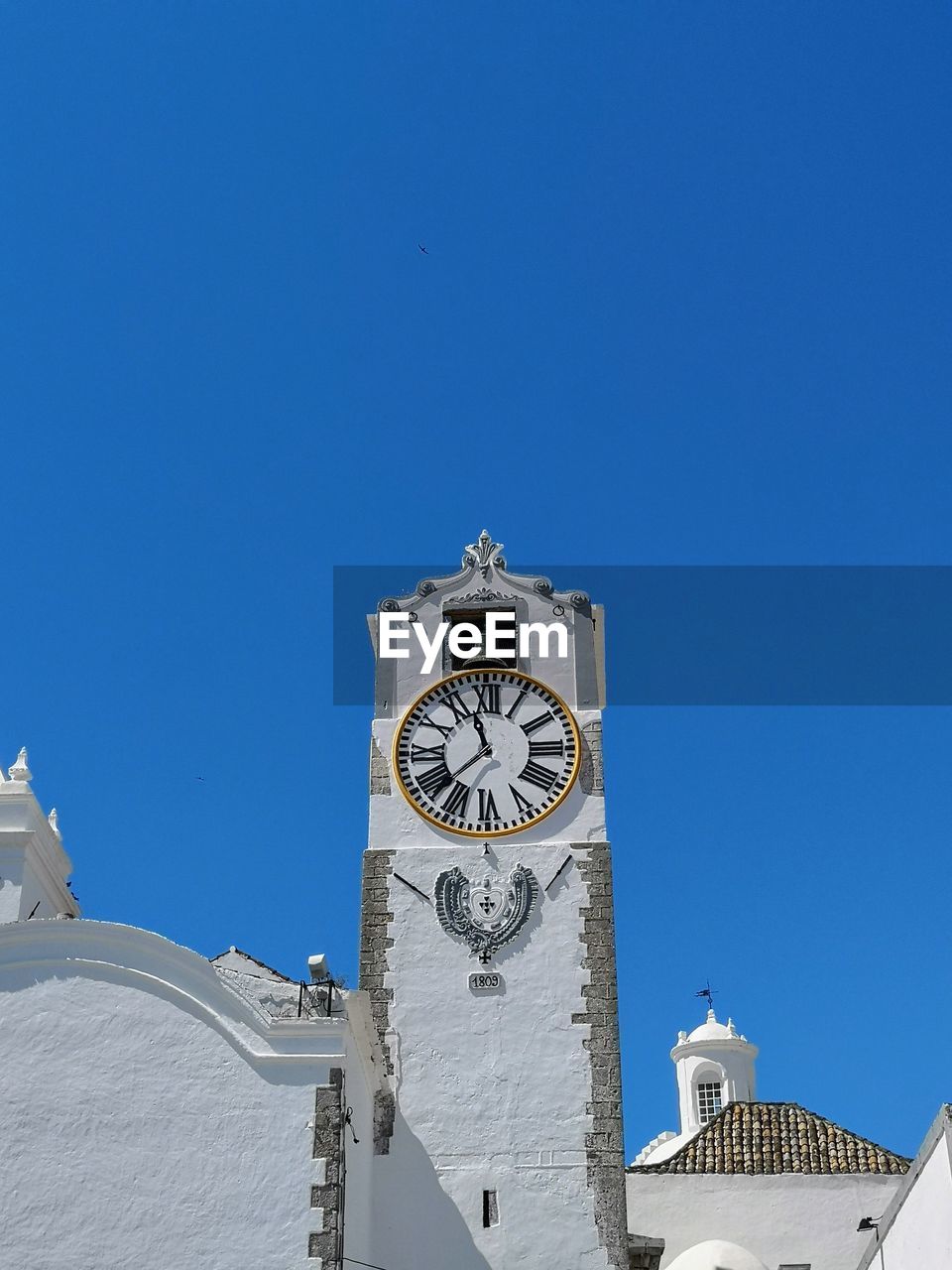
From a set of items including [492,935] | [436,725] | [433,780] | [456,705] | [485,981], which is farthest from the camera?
[456,705]

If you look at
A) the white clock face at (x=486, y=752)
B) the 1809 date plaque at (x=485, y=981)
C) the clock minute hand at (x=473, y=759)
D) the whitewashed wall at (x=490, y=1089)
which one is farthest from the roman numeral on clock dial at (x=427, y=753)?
the 1809 date plaque at (x=485, y=981)

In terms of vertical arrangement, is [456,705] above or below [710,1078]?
above

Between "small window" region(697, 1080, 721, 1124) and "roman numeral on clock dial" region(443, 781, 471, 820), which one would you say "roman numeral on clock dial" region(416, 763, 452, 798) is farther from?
"small window" region(697, 1080, 721, 1124)

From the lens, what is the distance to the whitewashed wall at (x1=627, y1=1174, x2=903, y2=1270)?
3083 cm

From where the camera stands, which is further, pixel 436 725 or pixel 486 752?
pixel 436 725

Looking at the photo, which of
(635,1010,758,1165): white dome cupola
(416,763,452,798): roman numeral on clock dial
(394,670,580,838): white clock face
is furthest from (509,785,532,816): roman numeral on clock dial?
(635,1010,758,1165): white dome cupola

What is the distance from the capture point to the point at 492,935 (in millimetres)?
26453

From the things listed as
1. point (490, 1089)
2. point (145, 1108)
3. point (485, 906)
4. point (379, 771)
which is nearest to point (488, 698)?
point (379, 771)

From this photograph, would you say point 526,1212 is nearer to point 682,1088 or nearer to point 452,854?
point 452,854

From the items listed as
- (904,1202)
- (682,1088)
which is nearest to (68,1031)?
(904,1202)

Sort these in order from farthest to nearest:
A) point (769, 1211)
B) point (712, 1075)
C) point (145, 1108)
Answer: point (712, 1075) → point (769, 1211) → point (145, 1108)

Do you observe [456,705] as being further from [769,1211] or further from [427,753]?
[769,1211]

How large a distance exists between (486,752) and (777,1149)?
12045 millimetres

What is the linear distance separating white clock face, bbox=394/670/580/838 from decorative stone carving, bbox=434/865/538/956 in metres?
0.97
